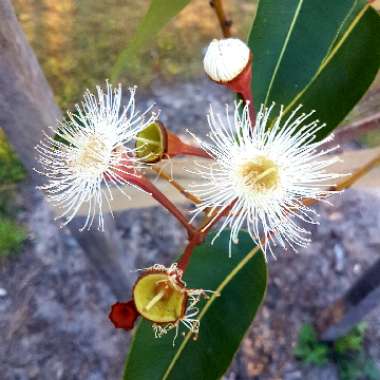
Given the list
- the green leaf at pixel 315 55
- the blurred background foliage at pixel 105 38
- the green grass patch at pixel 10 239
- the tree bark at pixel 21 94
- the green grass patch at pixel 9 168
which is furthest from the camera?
the blurred background foliage at pixel 105 38

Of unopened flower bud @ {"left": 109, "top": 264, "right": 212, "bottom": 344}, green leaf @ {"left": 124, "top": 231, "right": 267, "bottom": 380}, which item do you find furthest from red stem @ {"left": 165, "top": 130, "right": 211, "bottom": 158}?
green leaf @ {"left": 124, "top": 231, "right": 267, "bottom": 380}

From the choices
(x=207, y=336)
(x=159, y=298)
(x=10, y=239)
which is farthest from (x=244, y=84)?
(x=10, y=239)

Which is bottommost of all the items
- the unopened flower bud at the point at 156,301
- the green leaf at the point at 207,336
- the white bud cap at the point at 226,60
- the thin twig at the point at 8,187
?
the thin twig at the point at 8,187

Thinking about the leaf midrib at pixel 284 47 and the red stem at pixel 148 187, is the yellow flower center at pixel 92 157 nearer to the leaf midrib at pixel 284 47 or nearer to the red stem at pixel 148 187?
the red stem at pixel 148 187

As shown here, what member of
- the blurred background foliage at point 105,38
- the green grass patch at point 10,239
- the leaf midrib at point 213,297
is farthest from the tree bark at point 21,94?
the blurred background foliage at point 105,38

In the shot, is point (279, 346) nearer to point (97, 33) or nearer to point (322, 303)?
point (322, 303)

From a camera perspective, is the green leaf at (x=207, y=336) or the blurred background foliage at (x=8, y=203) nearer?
the green leaf at (x=207, y=336)

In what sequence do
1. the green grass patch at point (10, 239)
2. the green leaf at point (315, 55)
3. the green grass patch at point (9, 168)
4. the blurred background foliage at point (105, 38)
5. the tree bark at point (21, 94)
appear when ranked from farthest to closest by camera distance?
1. the blurred background foliage at point (105, 38)
2. the green grass patch at point (9, 168)
3. the green grass patch at point (10, 239)
4. the tree bark at point (21, 94)
5. the green leaf at point (315, 55)

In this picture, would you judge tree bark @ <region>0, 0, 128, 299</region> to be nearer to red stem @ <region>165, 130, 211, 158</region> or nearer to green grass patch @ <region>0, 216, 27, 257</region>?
red stem @ <region>165, 130, 211, 158</region>
